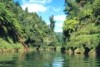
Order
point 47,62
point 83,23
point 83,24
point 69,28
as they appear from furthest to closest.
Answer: point 69,28
point 83,23
point 83,24
point 47,62

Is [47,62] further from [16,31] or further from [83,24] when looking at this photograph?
[16,31]

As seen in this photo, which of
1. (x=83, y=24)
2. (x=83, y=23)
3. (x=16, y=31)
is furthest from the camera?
(x=16, y=31)

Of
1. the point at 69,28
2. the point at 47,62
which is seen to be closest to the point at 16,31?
the point at 69,28

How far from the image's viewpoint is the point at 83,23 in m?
94.1

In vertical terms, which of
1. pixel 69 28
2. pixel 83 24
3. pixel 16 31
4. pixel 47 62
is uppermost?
pixel 16 31

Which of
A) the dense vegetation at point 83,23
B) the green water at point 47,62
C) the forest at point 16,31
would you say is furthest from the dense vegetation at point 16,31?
the green water at point 47,62

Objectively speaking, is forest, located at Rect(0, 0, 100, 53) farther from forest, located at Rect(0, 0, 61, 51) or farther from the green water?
the green water

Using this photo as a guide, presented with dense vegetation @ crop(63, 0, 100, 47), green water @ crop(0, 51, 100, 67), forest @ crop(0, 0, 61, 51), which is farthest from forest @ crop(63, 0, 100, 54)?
green water @ crop(0, 51, 100, 67)

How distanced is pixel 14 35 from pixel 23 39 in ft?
57.9

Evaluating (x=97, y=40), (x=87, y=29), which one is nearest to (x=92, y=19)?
(x=87, y=29)

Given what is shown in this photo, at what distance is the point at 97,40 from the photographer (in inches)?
2808

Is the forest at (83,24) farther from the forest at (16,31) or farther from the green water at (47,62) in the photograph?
the green water at (47,62)

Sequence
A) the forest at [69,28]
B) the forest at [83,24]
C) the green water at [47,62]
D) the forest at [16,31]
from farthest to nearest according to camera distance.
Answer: the forest at [16,31] → the forest at [69,28] → the forest at [83,24] → the green water at [47,62]

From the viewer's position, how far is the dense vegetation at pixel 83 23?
75.1 meters
